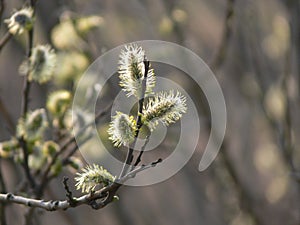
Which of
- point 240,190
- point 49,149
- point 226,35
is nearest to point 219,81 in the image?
Result: point 240,190

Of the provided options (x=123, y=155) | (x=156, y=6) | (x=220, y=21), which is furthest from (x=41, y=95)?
(x=220, y=21)

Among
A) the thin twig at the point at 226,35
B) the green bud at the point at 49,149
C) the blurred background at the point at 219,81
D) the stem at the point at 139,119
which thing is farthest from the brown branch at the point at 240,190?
the stem at the point at 139,119

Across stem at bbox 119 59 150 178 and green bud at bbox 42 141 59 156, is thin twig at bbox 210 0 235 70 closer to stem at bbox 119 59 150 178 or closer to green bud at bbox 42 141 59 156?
green bud at bbox 42 141 59 156

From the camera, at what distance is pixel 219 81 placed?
311 cm

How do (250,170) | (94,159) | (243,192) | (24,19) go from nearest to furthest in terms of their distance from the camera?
(24,19) → (94,159) → (243,192) → (250,170)

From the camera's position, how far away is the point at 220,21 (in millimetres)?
3744

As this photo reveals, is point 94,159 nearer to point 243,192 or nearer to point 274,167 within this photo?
point 243,192

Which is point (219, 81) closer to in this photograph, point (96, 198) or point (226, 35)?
point (226, 35)

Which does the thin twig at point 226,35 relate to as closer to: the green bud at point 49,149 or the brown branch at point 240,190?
the brown branch at point 240,190

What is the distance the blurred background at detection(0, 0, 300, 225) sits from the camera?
2.33 metres

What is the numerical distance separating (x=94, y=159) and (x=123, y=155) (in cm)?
54

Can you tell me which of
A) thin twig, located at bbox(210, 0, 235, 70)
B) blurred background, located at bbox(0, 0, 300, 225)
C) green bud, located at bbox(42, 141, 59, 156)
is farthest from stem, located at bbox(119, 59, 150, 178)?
thin twig, located at bbox(210, 0, 235, 70)

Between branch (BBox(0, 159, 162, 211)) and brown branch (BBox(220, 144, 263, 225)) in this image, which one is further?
brown branch (BBox(220, 144, 263, 225))

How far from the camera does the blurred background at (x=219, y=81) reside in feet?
7.64
